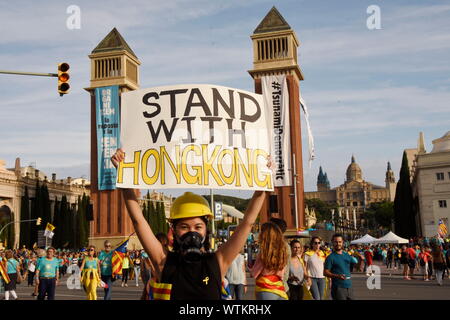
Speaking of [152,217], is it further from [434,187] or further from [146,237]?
[146,237]

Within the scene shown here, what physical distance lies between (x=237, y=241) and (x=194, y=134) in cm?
151

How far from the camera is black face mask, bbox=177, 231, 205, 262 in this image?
3.31m

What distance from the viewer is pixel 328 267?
9.70 m

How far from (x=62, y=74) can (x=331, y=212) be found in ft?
592

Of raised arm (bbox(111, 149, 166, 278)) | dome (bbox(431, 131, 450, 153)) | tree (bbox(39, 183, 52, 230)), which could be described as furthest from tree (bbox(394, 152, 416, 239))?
raised arm (bbox(111, 149, 166, 278))

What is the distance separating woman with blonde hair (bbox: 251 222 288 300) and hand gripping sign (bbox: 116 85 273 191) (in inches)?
72.1

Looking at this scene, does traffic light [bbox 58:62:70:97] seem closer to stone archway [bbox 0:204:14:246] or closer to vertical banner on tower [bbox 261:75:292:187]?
vertical banner on tower [bbox 261:75:292:187]

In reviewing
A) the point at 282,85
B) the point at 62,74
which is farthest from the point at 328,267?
the point at 282,85

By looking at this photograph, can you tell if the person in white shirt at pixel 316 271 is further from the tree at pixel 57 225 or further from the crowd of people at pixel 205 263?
the tree at pixel 57 225

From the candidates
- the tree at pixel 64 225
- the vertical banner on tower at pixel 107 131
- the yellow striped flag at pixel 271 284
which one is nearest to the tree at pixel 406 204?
the vertical banner on tower at pixel 107 131

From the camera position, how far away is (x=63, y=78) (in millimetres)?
15133

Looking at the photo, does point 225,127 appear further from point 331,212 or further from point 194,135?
point 331,212

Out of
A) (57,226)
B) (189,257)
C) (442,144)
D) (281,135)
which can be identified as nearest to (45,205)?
(57,226)
